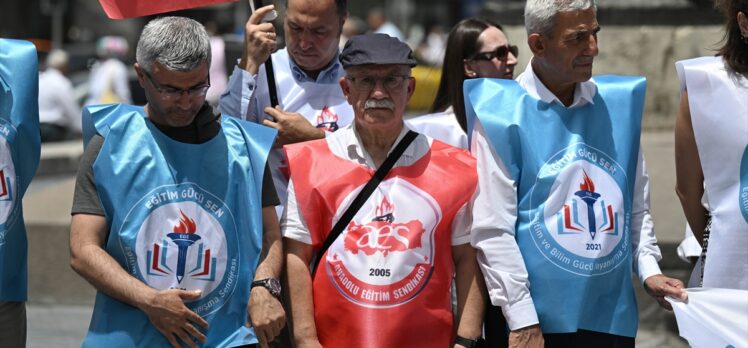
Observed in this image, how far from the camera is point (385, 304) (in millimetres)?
4336

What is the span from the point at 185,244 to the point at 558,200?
1297 mm

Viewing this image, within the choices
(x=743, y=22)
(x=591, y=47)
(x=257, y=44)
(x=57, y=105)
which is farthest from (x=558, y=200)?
(x=57, y=105)

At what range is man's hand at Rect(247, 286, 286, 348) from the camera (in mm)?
4273

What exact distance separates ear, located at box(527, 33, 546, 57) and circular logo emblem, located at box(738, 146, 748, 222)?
795 millimetres

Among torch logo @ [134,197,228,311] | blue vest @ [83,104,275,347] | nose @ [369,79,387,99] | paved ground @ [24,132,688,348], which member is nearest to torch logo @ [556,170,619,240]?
nose @ [369,79,387,99]

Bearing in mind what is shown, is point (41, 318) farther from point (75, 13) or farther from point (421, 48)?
point (75, 13)

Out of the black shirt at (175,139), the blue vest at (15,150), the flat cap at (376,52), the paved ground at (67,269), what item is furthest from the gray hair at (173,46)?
the paved ground at (67,269)

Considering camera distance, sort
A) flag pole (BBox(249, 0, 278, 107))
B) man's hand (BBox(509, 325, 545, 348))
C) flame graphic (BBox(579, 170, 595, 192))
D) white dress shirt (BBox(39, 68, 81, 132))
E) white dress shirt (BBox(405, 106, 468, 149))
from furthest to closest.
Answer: white dress shirt (BBox(39, 68, 81, 132)) → white dress shirt (BBox(405, 106, 468, 149)) → flag pole (BBox(249, 0, 278, 107)) → flame graphic (BBox(579, 170, 595, 192)) → man's hand (BBox(509, 325, 545, 348))

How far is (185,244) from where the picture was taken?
4.21 m

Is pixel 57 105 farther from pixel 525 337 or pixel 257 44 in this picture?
pixel 525 337

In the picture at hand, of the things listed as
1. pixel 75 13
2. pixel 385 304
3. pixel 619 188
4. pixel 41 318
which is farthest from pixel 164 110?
pixel 75 13

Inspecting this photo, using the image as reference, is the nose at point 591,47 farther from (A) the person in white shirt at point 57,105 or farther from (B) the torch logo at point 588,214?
(A) the person in white shirt at point 57,105

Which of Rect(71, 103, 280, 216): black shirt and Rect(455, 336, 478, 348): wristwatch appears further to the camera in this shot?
Rect(455, 336, 478, 348): wristwatch

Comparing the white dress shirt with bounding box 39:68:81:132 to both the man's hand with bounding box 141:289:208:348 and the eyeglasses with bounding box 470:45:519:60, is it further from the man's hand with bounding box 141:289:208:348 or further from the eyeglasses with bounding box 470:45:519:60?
the man's hand with bounding box 141:289:208:348
